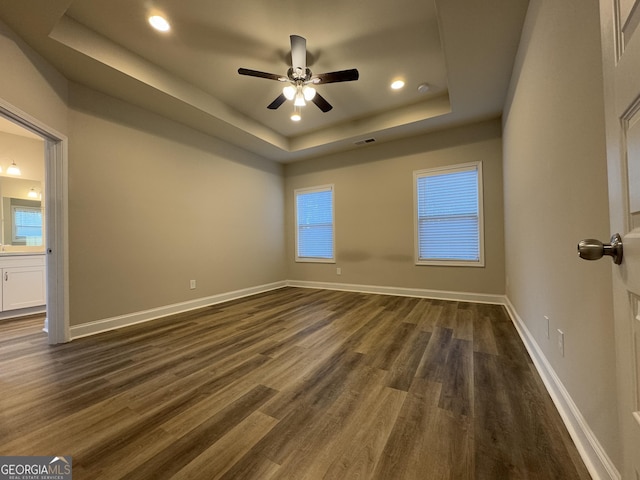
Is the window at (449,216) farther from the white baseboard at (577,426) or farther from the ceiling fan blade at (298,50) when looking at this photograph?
the ceiling fan blade at (298,50)

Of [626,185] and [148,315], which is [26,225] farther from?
[626,185]

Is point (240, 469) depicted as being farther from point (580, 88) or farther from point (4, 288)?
point (4, 288)

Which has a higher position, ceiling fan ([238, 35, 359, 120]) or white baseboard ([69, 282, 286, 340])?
ceiling fan ([238, 35, 359, 120])

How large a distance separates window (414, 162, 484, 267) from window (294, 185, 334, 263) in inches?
67.6

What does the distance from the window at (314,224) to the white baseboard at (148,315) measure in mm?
1401

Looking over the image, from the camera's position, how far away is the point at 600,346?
3.33 feet

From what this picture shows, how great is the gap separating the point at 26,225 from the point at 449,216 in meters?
6.67

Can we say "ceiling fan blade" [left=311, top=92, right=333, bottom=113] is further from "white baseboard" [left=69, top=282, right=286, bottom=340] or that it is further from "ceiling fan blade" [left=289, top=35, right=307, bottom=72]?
"white baseboard" [left=69, top=282, right=286, bottom=340]

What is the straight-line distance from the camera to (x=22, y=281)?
3516mm

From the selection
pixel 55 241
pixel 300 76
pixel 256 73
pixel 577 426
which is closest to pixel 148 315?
pixel 55 241

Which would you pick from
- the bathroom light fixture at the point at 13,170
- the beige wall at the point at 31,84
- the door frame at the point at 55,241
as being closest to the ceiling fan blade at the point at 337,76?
the beige wall at the point at 31,84

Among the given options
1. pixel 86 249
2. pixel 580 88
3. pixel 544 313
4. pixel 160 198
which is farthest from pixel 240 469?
pixel 160 198

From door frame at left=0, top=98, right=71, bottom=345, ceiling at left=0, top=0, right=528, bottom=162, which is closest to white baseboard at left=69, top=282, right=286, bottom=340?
door frame at left=0, top=98, right=71, bottom=345

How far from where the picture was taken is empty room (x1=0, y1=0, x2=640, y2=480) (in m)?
1.08
